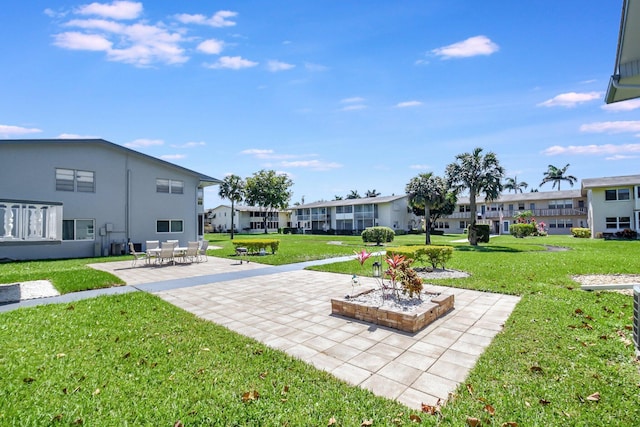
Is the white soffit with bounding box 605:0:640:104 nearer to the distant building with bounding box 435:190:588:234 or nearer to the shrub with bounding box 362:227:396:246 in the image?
the shrub with bounding box 362:227:396:246

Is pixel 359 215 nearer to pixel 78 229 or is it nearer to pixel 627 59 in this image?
pixel 78 229

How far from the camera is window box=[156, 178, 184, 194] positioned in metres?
21.7

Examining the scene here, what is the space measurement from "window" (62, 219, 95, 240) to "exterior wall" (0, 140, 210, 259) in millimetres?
237

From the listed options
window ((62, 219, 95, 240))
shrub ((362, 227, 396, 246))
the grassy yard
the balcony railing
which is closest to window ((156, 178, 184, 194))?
window ((62, 219, 95, 240))

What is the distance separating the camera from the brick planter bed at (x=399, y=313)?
212 inches

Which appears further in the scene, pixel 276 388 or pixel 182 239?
pixel 182 239

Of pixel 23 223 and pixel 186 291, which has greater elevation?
pixel 23 223

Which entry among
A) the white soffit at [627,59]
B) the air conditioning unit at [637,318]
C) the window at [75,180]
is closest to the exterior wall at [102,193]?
the window at [75,180]

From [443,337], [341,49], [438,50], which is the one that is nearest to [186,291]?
[443,337]

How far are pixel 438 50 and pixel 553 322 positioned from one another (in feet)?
30.8

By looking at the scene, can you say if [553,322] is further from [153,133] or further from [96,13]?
[153,133]

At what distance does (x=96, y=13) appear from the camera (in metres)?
9.02

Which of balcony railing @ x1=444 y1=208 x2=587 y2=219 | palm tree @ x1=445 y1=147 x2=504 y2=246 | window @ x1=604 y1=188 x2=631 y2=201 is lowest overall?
balcony railing @ x1=444 y1=208 x2=587 y2=219

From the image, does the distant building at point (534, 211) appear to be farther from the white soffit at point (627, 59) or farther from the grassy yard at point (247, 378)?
the grassy yard at point (247, 378)
